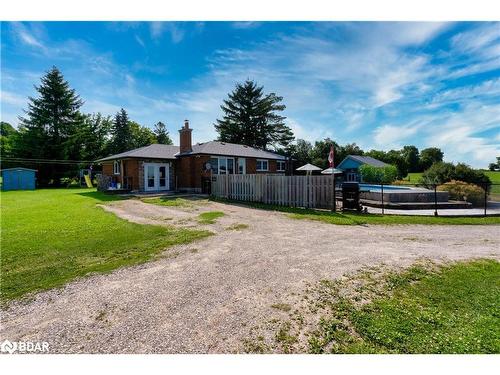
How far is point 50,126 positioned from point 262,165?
109ft

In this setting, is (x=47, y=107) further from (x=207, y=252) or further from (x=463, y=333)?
(x=463, y=333)

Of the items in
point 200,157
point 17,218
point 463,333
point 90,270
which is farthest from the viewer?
point 200,157

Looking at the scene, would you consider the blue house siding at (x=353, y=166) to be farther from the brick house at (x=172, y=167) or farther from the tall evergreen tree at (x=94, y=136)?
the tall evergreen tree at (x=94, y=136)

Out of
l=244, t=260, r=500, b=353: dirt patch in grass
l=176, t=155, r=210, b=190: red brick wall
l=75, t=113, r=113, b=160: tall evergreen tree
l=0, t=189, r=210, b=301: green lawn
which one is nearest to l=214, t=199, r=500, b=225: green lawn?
l=0, t=189, r=210, b=301: green lawn

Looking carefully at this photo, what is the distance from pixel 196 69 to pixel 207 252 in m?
8.59

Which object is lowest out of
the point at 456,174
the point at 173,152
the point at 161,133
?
the point at 456,174

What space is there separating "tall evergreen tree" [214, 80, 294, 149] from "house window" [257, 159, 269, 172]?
2051cm

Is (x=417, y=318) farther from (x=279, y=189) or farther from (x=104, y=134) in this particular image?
(x=104, y=134)

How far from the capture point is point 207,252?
6.41 meters

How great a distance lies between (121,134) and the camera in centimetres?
4809

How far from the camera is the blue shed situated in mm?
28836

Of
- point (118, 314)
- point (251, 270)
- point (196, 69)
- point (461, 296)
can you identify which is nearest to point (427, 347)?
point (461, 296)
